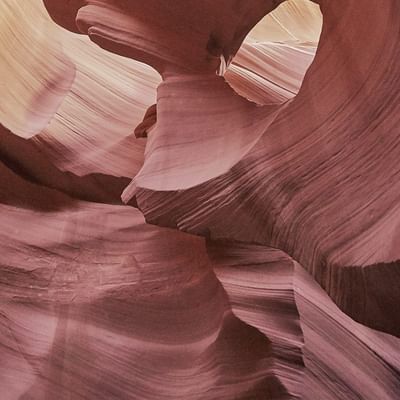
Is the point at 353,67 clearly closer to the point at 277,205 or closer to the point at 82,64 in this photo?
the point at 277,205

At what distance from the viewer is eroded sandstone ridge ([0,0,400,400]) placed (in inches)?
45.6

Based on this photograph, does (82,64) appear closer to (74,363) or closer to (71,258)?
(71,258)

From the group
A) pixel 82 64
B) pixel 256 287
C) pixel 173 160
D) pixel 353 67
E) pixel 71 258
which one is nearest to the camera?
pixel 353 67

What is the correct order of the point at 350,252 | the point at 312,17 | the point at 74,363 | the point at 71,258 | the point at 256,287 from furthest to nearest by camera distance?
the point at 312,17
the point at 71,258
the point at 74,363
the point at 256,287
the point at 350,252

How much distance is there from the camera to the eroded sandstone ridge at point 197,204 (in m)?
1.16

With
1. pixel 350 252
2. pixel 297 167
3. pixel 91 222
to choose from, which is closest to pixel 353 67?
pixel 297 167

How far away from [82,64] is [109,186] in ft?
1.17

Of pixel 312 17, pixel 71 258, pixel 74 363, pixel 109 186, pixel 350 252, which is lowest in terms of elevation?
pixel 74 363

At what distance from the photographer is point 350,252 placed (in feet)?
3.61

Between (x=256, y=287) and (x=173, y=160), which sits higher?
(x=173, y=160)

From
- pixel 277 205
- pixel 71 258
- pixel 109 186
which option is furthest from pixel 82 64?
pixel 277 205

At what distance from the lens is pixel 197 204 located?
1.32 metres

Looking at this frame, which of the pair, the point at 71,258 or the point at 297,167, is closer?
the point at 297,167

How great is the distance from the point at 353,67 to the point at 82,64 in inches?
37.2
